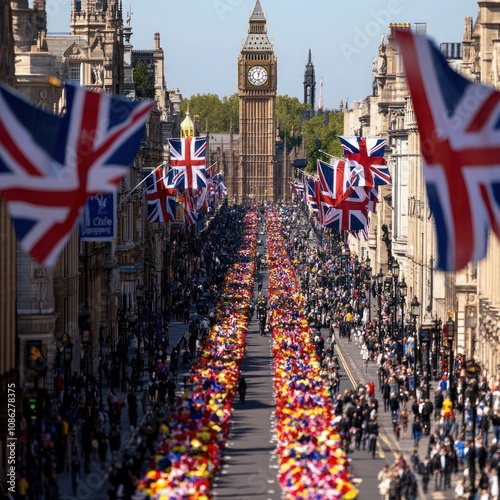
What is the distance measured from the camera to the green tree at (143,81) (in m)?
149

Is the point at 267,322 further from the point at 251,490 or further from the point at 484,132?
the point at 484,132

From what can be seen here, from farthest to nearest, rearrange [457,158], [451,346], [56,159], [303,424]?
[451,346] < [303,424] < [56,159] < [457,158]

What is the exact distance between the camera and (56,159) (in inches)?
1238

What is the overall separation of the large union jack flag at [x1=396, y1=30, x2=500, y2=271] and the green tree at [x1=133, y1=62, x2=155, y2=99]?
11704 cm

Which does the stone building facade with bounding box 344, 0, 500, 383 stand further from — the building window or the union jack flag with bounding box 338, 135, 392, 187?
the building window

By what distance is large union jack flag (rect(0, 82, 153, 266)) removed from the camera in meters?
30.7

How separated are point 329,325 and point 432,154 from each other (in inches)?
2421

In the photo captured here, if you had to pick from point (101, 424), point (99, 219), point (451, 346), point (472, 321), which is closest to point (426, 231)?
point (472, 321)

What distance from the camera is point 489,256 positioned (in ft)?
211

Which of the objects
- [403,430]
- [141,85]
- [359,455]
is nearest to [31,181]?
[359,455]

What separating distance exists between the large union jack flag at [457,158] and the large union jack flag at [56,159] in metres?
5.11

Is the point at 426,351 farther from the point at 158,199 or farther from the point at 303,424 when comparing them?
the point at 303,424

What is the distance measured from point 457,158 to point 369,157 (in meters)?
47.3

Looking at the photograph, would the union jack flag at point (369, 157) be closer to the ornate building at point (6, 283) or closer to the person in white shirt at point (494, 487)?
the ornate building at point (6, 283)
